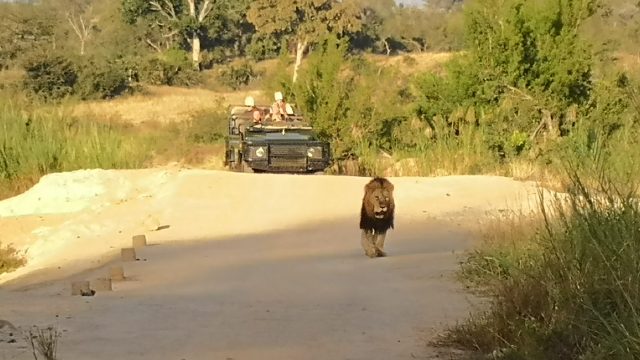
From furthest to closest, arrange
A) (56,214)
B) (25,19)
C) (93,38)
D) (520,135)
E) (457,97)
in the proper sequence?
(93,38) → (25,19) → (457,97) → (520,135) → (56,214)

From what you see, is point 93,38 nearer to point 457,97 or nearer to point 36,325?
point 457,97

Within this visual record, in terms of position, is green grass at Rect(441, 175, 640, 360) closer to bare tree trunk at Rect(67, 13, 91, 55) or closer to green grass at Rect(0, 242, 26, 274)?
green grass at Rect(0, 242, 26, 274)

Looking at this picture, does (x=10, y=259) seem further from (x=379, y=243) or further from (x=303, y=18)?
(x=303, y=18)

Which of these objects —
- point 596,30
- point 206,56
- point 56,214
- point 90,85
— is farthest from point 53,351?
point 206,56

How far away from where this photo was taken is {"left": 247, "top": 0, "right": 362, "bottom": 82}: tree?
197 ft

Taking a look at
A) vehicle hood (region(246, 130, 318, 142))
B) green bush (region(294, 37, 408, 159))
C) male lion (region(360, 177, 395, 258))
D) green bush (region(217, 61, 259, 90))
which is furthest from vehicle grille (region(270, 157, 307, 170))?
green bush (region(217, 61, 259, 90))

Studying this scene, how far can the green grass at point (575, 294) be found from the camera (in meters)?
5.68

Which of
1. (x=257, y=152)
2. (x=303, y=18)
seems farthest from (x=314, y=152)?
(x=303, y=18)

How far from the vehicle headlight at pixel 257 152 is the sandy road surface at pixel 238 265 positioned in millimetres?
1499

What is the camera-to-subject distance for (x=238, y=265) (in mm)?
11695

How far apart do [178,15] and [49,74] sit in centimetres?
1907

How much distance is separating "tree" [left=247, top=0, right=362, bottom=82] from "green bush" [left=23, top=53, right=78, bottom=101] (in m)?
13.9

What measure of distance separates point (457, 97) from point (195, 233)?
39.3ft

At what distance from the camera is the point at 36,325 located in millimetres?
8016
